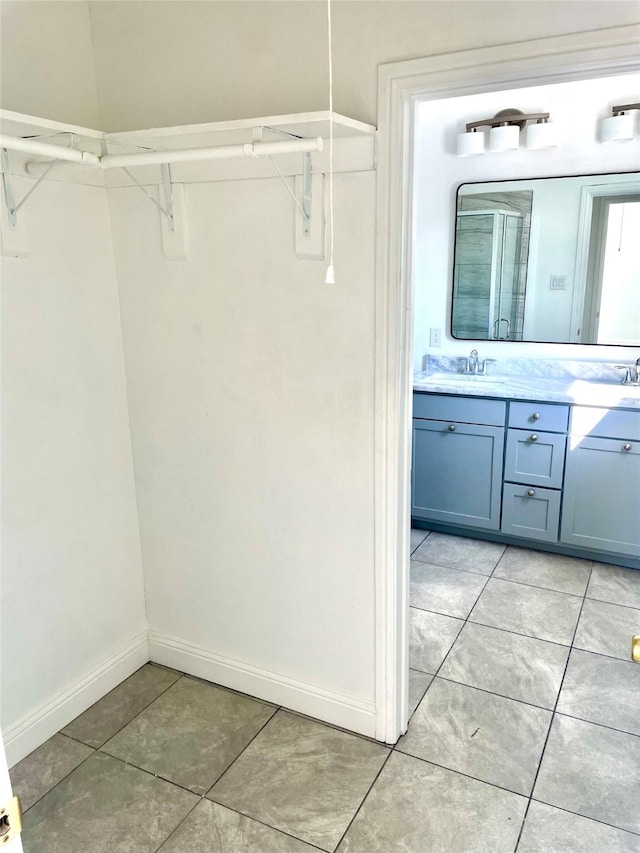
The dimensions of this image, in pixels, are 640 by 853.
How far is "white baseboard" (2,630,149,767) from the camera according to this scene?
201cm

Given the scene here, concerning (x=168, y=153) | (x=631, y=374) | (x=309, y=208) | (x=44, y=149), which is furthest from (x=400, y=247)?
(x=631, y=374)

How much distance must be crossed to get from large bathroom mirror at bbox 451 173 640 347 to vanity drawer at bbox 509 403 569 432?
527 mm

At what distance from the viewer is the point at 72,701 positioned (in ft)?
7.18

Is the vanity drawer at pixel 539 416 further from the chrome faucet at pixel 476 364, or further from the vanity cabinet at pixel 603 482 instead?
the chrome faucet at pixel 476 364

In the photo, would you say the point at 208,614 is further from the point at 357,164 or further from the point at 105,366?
the point at 357,164

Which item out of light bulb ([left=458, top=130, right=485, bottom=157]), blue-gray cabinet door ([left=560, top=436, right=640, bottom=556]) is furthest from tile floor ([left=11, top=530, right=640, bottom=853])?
light bulb ([left=458, top=130, right=485, bottom=157])

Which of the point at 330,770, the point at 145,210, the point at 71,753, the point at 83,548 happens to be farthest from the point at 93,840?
the point at 145,210

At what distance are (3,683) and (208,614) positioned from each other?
689 mm

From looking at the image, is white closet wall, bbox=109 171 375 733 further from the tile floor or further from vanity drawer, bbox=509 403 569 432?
vanity drawer, bbox=509 403 569 432

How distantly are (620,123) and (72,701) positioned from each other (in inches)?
133

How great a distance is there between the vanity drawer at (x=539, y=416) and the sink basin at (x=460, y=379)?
288mm

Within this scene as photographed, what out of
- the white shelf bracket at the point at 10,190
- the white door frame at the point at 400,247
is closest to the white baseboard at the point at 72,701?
the white door frame at the point at 400,247

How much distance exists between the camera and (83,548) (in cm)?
218

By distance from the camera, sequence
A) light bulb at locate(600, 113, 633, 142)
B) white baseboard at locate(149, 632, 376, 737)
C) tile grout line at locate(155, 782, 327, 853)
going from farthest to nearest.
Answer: light bulb at locate(600, 113, 633, 142), white baseboard at locate(149, 632, 376, 737), tile grout line at locate(155, 782, 327, 853)
